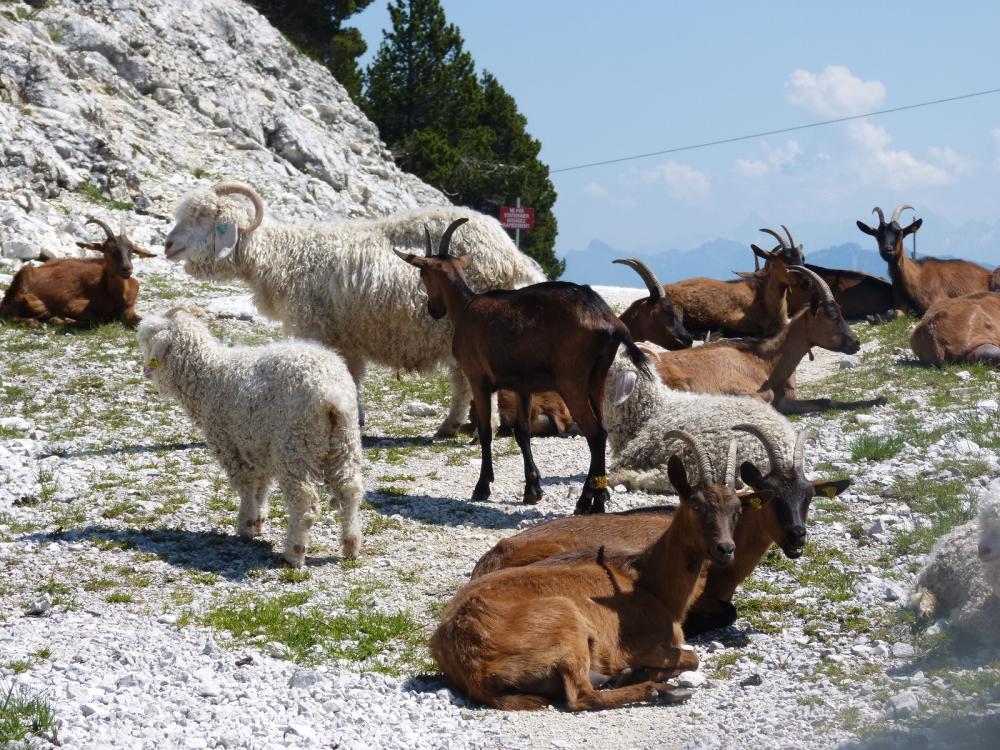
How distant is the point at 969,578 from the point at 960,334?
866cm

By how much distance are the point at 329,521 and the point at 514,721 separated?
13.5ft

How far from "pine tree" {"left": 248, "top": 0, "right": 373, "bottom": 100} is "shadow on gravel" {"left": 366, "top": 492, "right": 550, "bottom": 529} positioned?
128ft

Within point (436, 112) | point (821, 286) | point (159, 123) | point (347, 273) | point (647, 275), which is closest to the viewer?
point (347, 273)

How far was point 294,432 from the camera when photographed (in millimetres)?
8438

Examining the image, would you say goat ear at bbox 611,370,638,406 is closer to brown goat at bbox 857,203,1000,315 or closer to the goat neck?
the goat neck

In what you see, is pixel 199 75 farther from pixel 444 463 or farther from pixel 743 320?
pixel 444 463

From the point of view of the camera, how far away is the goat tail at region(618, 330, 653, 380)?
388 inches

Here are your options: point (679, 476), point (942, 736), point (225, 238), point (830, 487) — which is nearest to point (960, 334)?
point (830, 487)

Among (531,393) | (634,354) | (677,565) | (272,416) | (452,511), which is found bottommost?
(452,511)

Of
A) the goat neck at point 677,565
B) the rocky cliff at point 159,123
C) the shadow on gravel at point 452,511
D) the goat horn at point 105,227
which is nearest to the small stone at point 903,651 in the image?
the goat neck at point 677,565

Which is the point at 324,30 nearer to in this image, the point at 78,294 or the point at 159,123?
the point at 159,123

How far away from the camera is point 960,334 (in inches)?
581

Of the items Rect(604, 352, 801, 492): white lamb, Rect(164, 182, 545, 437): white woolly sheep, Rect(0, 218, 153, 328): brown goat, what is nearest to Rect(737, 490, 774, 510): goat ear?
Rect(604, 352, 801, 492): white lamb

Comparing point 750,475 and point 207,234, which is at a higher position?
point 207,234
